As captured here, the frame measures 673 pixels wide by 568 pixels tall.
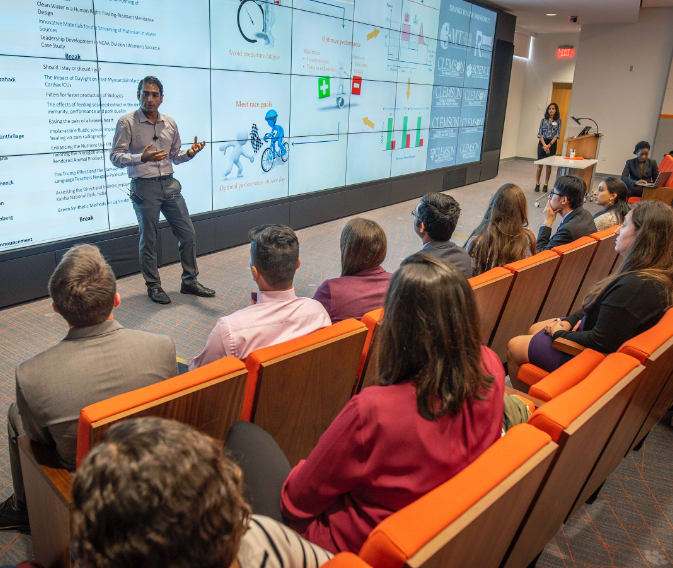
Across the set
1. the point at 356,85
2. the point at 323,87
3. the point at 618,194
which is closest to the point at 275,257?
the point at 618,194

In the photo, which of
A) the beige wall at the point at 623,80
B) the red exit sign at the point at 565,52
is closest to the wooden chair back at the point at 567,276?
the beige wall at the point at 623,80

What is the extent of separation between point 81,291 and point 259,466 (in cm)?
74

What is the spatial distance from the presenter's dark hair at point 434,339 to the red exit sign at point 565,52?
48.6 feet

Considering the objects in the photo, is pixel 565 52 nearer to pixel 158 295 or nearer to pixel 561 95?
pixel 561 95

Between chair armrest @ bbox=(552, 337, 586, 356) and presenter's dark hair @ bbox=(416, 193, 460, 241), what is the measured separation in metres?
0.78

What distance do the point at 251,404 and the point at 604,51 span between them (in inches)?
505

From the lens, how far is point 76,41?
13.2ft

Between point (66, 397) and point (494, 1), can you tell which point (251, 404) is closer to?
point (66, 397)

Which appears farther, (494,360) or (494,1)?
(494,1)

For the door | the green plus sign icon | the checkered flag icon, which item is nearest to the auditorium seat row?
the checkered flag icon

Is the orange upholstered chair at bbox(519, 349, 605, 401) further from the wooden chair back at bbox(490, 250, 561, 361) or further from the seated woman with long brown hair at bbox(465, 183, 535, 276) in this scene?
the seated woman with long brown hair at bbox(465, 183, 535, 276)

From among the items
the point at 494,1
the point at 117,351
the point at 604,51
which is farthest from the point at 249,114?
the point at 604,51

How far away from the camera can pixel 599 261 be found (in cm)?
358

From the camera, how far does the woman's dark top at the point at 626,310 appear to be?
2217 millimetres
